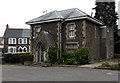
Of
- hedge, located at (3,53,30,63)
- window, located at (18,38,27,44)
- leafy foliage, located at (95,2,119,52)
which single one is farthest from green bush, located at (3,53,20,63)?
window, located at (18,38,27,44)

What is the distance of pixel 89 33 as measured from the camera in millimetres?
24438

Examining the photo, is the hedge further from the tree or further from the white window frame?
the tree

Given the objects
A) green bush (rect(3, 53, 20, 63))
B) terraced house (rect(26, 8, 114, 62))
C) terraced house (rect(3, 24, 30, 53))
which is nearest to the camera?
terraced house (rect(26, 8, 114, 62))

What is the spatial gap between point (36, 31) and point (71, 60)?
8811mm

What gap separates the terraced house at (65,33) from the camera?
2333 centimetres

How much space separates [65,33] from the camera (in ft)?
80.6

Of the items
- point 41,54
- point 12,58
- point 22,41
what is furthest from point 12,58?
point 22,41

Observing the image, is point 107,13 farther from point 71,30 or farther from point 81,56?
point 81,56

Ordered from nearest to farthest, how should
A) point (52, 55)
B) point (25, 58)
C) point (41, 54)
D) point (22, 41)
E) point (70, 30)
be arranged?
point (52, 55) < point (70, 30) < point (25, 58) < point (41, 54) < point (22, 41)

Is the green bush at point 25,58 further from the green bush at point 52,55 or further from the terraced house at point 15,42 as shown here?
the terraced house at point 15,42

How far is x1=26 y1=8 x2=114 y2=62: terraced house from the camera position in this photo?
23.3 m

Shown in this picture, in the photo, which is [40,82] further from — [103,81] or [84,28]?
[84,28]

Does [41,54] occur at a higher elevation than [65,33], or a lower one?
lower

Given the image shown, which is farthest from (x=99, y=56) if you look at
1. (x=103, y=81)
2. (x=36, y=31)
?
(x=103, y=81)
